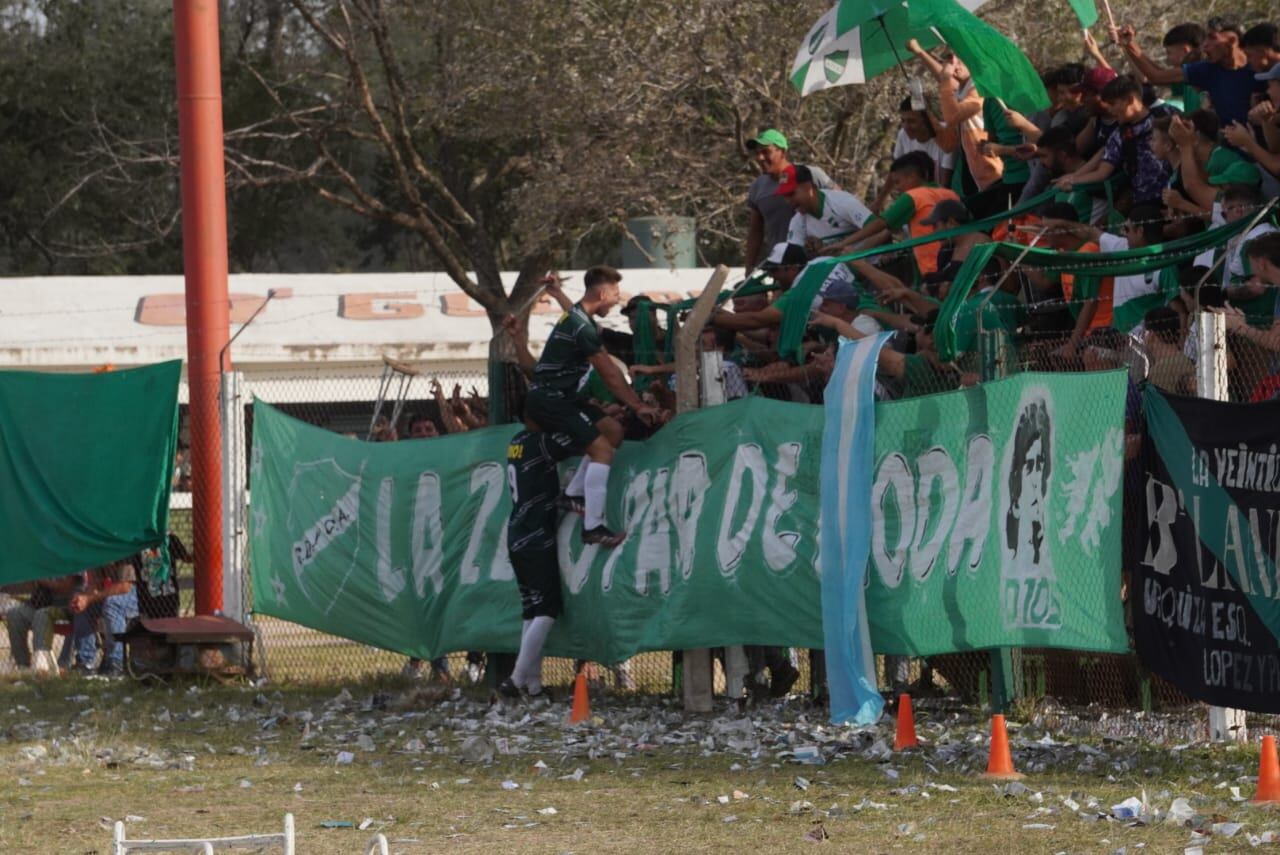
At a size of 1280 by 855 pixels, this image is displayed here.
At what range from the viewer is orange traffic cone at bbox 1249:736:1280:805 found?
25.3ft

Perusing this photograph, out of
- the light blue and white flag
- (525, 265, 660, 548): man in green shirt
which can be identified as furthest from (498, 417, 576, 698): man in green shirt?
the light blue and white flag

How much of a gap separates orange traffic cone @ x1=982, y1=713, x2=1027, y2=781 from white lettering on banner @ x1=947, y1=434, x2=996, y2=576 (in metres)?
1.37

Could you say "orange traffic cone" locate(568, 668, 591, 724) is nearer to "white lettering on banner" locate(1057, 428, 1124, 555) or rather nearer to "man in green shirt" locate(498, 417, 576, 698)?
"man in green shirt" locate(498, 417, 576, 698)

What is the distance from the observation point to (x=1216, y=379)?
9.30 m

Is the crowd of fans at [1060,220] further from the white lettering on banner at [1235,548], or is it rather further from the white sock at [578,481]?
the white sock at [578,481]

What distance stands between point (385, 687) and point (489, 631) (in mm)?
1140

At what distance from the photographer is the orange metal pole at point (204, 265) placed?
51.8 feet

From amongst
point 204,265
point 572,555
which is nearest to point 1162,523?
point 572,555

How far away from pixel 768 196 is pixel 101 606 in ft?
21.2

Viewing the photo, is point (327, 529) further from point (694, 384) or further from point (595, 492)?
point (694, 384)

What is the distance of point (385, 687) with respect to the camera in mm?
13820

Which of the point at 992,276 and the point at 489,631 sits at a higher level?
the point at 992,276

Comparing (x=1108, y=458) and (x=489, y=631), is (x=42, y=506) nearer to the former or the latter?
(x=489, y=631)

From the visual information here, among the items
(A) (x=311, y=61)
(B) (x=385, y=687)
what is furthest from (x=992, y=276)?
(A) (x=311, y=61)
